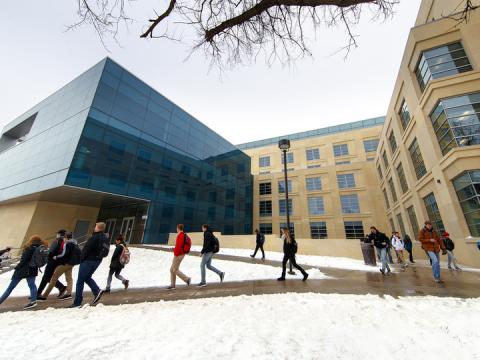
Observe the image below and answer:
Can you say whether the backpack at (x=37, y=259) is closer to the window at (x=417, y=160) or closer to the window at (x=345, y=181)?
the window at (x=417, y=160)

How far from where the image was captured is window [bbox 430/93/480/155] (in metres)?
11.3

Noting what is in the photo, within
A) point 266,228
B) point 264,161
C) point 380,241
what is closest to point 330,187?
point 266,228

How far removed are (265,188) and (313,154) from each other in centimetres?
1069

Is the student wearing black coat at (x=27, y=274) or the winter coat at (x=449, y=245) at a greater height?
the winter coat at (x=449, y=245)

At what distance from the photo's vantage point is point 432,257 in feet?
21.2

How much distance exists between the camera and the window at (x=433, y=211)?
1401 cm

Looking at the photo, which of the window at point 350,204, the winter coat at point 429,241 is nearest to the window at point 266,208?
the window at point 350,204

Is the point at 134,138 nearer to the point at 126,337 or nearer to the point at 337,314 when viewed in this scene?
the point at 126,337

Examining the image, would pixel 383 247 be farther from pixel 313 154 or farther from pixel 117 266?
pixel 313 154

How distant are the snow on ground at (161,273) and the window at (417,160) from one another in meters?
13.7

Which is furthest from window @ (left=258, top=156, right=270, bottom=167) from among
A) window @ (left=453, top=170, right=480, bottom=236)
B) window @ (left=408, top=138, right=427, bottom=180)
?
window @ (left=453, top=170, right=480, bottom=236)

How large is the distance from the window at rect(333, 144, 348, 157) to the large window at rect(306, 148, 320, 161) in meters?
2.74

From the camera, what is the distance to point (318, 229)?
1173 inches

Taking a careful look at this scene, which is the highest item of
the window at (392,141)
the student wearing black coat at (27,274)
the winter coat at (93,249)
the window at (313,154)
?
the window at (313,154)
